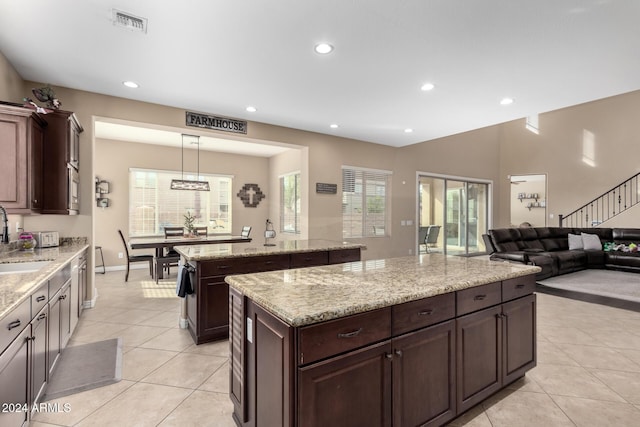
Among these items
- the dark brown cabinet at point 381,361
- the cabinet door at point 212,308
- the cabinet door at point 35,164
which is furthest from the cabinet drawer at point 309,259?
the cabinet door at point 35,164

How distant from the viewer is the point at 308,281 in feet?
5.94

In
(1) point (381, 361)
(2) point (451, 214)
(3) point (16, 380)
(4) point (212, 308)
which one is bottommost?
(4) point (212, 308)

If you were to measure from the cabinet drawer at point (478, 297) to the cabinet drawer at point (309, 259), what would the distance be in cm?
195

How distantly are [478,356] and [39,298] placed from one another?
8.70ft

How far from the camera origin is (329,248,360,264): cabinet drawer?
3748 mm

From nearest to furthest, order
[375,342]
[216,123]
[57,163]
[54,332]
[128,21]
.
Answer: [375,342] < [54,332] < [128,21] < [57,163] < [216,123]


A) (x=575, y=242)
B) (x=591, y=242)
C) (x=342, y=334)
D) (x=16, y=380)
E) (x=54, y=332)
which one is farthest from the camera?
(x=575, y=242)

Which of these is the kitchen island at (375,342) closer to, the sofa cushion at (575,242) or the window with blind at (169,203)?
the sofa cushion at (575,242)

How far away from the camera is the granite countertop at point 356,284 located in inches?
52.2

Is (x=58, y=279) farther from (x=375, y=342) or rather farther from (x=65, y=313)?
(x=375, y=342)

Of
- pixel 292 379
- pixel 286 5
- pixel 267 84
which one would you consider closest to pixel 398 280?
pixel 292 379

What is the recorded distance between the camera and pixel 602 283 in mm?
5023

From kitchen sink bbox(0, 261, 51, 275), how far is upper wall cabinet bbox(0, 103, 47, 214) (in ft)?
1.95

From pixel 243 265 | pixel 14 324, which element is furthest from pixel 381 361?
pixel 243 265
